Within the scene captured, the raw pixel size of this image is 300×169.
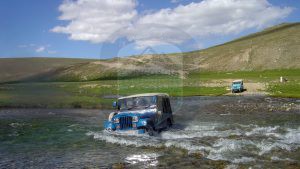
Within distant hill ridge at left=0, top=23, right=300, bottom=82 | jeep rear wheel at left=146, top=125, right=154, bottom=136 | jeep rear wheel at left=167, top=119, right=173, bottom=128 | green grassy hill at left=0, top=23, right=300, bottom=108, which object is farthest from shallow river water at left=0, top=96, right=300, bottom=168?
distant hill ridge at left=0, top=23, right=300, bottom=82

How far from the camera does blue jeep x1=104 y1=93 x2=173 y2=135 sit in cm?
2419

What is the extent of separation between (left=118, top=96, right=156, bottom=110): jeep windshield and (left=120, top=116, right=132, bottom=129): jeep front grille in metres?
1.63

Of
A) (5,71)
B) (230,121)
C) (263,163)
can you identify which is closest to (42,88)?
(230,121)

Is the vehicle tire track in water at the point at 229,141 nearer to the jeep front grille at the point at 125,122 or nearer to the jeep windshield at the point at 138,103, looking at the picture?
the jeep front grille at the point at 125,122

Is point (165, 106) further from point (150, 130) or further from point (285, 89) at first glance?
point (285, 89)

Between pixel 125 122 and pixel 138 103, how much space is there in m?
2.27

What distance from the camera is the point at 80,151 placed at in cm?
2120

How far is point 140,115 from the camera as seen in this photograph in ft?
80.6

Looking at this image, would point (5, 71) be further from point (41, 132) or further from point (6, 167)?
point (6, 167)

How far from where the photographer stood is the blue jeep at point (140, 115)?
24188mm

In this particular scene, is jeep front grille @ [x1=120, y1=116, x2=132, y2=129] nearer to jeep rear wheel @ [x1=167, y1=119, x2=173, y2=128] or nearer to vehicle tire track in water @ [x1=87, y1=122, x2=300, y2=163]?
vehicle tire track in water @ [x1=87, y1=122, x2=300, y2=163]

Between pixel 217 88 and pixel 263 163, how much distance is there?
2689 inches

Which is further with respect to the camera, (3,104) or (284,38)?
(284,38)

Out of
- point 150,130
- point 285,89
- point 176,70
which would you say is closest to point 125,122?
point 150,130
